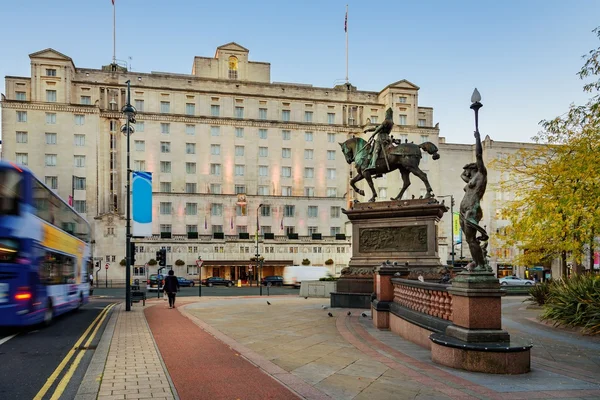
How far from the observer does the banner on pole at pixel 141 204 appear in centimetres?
2470

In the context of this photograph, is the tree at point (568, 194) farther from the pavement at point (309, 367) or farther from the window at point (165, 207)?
the window at point (165, 207)

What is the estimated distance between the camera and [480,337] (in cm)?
883

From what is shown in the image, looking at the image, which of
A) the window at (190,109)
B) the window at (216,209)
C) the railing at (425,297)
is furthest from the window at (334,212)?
the railing at (425,297)

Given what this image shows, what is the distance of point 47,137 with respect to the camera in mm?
71438

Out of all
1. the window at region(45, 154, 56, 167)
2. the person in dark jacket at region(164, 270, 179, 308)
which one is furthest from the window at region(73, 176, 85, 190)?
the person in dark jacket at region(164, 270, 179, 308)

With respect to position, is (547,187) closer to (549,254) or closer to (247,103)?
(549,254)

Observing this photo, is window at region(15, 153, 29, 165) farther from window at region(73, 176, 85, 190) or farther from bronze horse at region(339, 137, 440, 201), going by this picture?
bronze horse at region(339, 137, 440, 201)

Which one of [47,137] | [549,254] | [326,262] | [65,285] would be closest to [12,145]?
[47,137]

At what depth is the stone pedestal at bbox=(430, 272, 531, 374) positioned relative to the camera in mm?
8531

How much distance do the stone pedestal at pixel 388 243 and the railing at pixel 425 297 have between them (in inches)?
220

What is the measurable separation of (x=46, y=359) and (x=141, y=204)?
14.6 m

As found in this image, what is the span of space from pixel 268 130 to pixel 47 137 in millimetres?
32537

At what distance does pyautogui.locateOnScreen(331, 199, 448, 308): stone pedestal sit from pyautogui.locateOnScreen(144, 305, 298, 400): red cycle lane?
26.2 ft

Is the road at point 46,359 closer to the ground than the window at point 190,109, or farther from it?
closer to the ground
